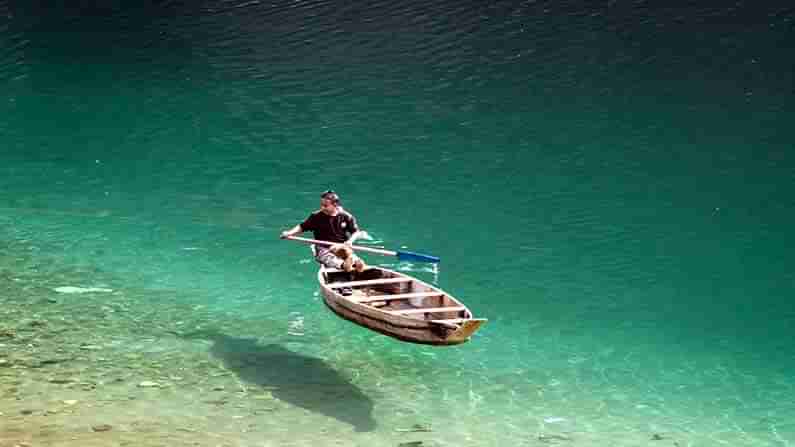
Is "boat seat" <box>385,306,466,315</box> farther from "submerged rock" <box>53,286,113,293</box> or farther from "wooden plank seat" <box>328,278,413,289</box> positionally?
"submerged rock" <box>53,286,113,293</box>

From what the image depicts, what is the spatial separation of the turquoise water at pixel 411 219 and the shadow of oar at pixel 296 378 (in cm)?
7

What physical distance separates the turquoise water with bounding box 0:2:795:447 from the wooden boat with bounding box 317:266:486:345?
138 centimetres

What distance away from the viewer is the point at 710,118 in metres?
34.9

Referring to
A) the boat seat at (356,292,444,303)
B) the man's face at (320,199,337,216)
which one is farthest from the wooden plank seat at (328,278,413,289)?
the man's face at (320,199,337,216)

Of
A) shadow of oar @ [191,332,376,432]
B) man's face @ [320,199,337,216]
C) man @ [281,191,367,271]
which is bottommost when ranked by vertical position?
shadow of oar @ [191,332,376,432]

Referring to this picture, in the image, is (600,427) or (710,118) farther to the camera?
(710,118)

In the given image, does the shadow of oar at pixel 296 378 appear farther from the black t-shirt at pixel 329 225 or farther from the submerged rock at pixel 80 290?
the submerged rock at pixel 80 290

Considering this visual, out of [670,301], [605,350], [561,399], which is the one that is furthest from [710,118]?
[561,399]

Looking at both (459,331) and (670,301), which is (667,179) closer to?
(670,301)

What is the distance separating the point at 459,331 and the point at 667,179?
620 inches

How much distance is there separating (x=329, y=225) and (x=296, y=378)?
286 centimetres

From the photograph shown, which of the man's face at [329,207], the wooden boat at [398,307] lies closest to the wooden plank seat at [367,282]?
the wooden boat at [398,307]

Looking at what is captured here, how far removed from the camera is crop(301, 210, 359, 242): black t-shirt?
19.2m

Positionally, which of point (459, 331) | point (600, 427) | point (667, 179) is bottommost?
point (600, 427)
